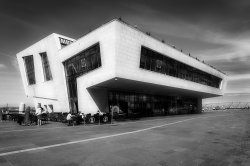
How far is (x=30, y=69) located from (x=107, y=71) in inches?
809

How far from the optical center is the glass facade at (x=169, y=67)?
85.0 ft

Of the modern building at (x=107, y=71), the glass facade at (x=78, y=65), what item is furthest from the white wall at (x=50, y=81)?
the glass facade at (x=78, y=65)

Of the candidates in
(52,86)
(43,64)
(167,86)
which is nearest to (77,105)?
(52,86)

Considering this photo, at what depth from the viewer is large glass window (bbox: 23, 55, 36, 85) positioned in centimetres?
3462

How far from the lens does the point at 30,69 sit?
1388 inches

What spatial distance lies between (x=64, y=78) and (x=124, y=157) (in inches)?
900

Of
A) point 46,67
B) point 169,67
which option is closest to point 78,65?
point 46,67

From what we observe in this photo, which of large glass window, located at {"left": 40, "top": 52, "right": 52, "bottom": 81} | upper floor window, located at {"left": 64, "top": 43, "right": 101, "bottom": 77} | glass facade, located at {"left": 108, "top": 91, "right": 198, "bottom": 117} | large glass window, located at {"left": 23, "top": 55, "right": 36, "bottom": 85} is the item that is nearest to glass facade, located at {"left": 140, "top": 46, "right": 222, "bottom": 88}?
upper floor window, located at {"left": 64, "top": 43, "right": 101, "bottom": 77}

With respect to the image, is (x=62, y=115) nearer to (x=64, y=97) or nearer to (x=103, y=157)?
(x=64, y=97)

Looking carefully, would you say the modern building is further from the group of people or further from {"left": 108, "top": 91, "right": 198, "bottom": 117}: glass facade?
the group of people

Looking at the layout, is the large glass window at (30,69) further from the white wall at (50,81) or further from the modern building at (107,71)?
the white wall at (50,81)

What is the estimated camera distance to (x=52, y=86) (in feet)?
98.4

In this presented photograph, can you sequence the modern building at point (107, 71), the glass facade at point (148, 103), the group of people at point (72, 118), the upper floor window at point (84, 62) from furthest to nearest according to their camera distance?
1. the glass facade at point (148, 103)
2. the upper floor window at point (84, 62)
3. the modern building at point (107, 71)
4. the group of people at point (72, 118)

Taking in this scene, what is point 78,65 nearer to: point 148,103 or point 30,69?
point 30,69
